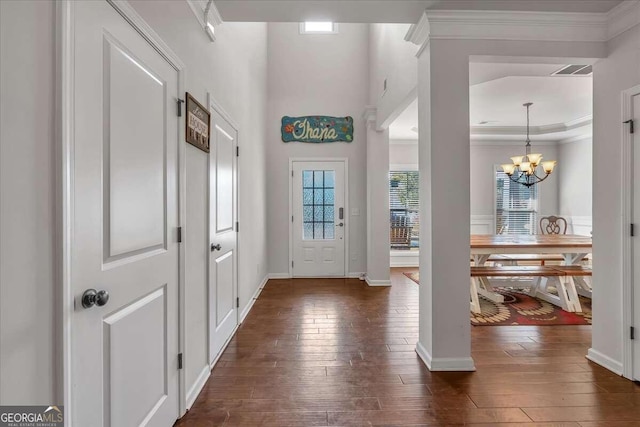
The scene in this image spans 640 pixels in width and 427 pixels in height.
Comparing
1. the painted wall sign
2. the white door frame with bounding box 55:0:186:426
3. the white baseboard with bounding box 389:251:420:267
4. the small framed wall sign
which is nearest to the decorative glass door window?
the painted wall sign

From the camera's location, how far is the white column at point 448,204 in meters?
2.35

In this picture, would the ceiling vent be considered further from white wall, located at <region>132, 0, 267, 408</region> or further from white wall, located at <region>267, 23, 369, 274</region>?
white wall, located at <region>132, 0, 267, 408</region>

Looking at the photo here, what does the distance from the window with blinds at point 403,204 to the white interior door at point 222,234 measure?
445cm

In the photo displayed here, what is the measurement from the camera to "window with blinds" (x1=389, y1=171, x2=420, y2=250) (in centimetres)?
683

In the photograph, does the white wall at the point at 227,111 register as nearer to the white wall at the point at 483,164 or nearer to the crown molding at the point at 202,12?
the crown molding at the point at 202,12

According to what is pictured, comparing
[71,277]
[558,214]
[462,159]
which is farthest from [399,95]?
[558,214]

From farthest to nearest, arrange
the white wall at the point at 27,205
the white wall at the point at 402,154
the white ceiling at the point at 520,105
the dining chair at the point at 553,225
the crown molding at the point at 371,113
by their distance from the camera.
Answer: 1. the white wall at the point at 402,154
2. the dining chair at the point at 553,225
3. the crown molding at the point at 371,113
4. the white ceiling at the point at 520,105
5. the white wall at the point at 27,205

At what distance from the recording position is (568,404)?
1.94 meters

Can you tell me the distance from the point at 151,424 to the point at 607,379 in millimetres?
2928

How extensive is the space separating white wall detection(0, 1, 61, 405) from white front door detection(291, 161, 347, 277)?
4577 mm

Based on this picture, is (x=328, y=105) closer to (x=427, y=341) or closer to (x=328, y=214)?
(x=328, y=214)

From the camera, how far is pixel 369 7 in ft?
7.72

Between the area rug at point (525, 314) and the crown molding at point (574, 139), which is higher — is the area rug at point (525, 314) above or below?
below

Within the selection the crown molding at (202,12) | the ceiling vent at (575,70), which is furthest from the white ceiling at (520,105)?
the crown molding at (202,12)
